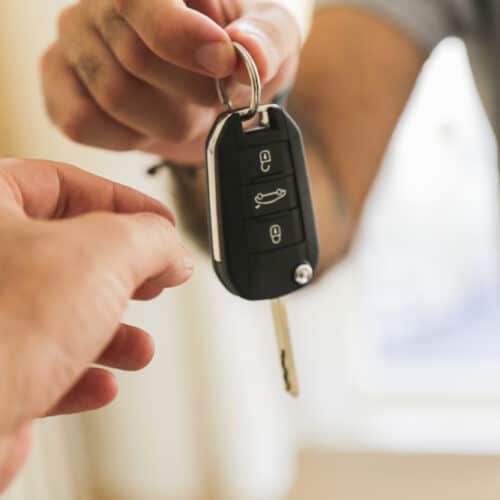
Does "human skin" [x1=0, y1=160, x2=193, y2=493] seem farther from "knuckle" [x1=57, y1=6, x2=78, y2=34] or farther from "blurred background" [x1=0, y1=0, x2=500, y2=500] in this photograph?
"blurred background" [x1=0, y1=0, x2=500, y2=500]

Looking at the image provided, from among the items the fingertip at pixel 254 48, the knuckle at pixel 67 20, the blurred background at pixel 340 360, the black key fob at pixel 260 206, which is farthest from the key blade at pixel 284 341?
the blurred background at pixel 340 360

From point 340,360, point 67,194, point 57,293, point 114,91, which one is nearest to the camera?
point 57,293

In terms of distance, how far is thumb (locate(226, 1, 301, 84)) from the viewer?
428mm

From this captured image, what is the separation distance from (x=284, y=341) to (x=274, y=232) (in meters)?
0.06

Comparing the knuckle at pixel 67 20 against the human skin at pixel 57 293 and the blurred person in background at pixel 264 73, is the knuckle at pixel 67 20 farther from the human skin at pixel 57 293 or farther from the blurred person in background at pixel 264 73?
the human skin at pixel 57 293

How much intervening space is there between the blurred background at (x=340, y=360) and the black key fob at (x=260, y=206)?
2.66 feet

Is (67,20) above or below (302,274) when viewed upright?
above

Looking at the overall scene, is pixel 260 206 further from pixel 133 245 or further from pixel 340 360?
pixel 340 360

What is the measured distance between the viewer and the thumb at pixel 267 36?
43 centimetres

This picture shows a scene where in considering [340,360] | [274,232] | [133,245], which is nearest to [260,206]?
[274,232]

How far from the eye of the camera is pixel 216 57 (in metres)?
0.41

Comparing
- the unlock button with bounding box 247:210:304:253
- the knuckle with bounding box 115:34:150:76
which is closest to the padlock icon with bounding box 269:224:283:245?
the unlock button with bounding box 247:210:304:253

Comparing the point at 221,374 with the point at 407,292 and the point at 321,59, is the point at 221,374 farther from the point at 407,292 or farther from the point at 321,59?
the point at 321,59

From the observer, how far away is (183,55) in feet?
1.38
